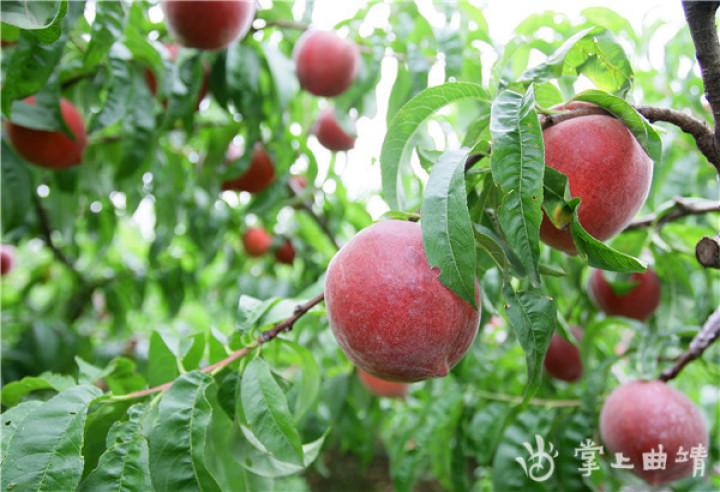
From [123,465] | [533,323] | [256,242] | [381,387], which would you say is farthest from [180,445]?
[256,242]

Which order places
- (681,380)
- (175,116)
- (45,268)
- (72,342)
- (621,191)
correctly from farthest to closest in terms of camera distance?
(45,268) < (681,380) < (72,342) < (175,116) < (621,191)

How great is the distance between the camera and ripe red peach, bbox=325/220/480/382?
2.53 feet

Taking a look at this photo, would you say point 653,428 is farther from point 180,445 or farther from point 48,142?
point 48,142

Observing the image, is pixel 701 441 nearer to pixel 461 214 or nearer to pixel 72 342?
pixel 461 214

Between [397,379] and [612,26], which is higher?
[612,26]

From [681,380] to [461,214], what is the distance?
1.76m

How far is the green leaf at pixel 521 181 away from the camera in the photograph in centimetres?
71

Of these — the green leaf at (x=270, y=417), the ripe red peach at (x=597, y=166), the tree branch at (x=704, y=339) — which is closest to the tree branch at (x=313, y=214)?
the tree branch at (x=704, y=339)

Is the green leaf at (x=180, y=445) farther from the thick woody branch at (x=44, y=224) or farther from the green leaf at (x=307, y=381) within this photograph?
the thick woody branch at (x=44, y=224)

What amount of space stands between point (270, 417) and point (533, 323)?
0.36 meters

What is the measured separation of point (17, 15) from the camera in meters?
0.89

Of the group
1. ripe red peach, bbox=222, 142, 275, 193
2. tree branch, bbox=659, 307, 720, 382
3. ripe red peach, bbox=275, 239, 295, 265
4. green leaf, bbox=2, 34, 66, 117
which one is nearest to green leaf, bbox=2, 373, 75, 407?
green leaf, bbox=2, 34, 66, 117

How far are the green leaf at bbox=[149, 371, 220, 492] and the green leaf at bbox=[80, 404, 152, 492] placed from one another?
14mm

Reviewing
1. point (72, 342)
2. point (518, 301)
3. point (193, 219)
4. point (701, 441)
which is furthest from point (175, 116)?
point (701, 441)
